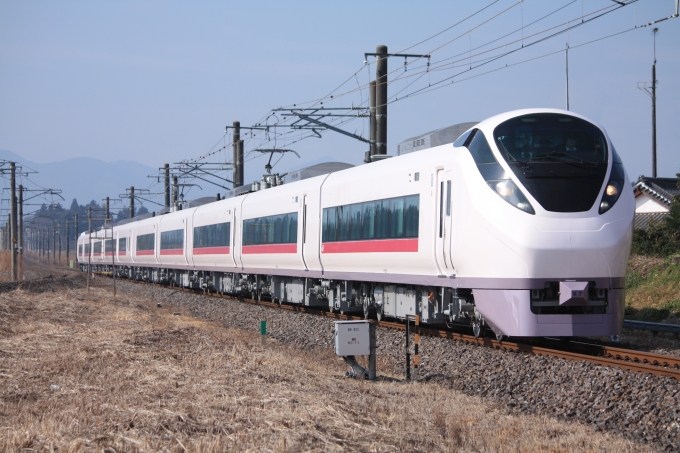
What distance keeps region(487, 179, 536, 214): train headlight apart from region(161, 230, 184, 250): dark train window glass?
2650cm

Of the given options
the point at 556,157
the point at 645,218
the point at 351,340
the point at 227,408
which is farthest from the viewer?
the point at 645,218

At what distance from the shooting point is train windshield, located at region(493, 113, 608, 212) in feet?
40.3

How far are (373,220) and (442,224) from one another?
3.37 meters

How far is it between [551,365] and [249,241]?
17.2m

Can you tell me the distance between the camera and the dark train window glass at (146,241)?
44162 millimetres

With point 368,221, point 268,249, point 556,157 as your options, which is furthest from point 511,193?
point 268,249

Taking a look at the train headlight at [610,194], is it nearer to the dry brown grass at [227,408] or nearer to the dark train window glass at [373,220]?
the dry brown grass at [227,408]

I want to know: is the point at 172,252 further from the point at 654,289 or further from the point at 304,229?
the point at 654,289

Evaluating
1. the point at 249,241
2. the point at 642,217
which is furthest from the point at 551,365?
the point at 642,217

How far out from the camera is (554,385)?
1038cm

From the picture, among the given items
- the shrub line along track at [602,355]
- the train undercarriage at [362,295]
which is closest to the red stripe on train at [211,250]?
the train undercarriage at [362,295]

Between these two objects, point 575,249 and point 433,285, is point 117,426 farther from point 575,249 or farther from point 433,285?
point 433,285

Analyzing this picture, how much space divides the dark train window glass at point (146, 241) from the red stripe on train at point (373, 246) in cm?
2512

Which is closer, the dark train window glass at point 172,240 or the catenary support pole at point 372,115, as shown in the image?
the catenary support pole at point 372,115
